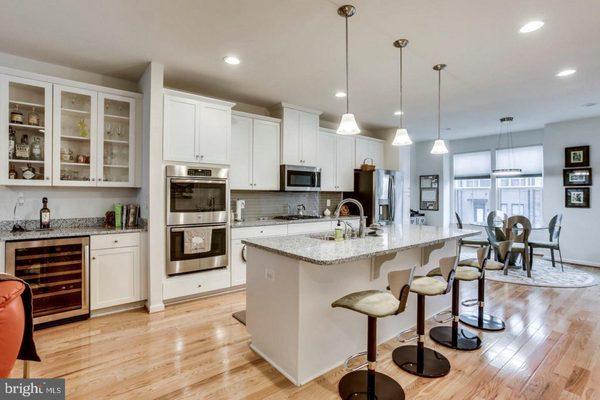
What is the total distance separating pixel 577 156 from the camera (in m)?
5.77

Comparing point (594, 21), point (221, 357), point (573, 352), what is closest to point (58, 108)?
point (221, 357)

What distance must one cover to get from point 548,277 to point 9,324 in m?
6.31

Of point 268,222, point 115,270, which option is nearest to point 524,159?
point 268,222

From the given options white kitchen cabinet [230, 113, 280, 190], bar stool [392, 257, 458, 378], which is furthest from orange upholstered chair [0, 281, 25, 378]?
white kitchen cabinet [230, 113, 280, 190]

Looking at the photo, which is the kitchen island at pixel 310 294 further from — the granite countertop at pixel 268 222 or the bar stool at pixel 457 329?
the granite countertop at pixel 268 222

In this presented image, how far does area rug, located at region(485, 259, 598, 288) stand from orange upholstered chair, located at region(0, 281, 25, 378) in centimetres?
552

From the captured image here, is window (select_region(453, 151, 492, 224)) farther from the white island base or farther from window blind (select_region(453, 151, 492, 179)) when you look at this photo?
the white island base

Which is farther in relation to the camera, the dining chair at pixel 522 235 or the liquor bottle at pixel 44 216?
the dining chair at pixel 522 235

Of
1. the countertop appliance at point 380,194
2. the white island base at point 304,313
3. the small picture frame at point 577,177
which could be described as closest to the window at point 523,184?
the small picture frame at point 577,177

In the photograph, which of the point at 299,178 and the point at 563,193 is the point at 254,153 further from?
the point at 563,193

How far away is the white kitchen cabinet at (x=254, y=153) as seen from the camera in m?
4.38

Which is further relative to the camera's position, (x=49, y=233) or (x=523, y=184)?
(x=523, y=184)

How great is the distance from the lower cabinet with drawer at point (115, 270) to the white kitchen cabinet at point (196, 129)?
1.07 m

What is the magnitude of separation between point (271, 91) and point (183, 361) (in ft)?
11.2
